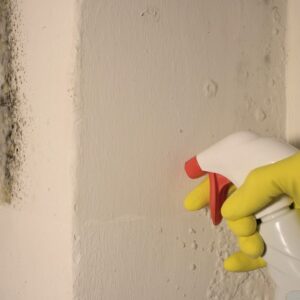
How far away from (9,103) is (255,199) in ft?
1.41

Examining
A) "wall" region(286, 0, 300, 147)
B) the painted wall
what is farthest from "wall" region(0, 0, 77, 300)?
"wall" region(286, 0, 300, 147)

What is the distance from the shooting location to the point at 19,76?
59 cm

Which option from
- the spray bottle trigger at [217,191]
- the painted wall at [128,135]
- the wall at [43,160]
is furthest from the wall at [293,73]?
the wall at [43,160]

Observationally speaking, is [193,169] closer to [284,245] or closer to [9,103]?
[284,245]

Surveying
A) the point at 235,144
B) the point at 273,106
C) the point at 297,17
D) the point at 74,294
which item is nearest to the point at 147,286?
the point at 74,294

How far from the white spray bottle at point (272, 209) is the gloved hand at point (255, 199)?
12 millimetres

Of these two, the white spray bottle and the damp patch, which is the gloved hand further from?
the damp patch

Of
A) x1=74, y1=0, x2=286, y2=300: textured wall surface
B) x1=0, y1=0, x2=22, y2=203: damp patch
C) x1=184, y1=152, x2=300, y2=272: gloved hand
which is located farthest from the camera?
x1=0, y1=0, x2=22, y2=203: damp patch

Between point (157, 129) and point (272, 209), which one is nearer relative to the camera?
point (272, 209)

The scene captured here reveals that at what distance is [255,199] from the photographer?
0.39m

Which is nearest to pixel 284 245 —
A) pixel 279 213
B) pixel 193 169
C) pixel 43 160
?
pixel 279 213

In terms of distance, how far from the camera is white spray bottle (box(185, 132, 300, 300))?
0.40 meters

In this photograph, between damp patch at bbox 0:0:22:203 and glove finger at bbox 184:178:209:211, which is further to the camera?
damp patch at bbox 0:0:22:203

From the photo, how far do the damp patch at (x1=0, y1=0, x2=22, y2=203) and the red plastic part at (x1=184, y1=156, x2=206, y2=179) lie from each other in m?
0.28
